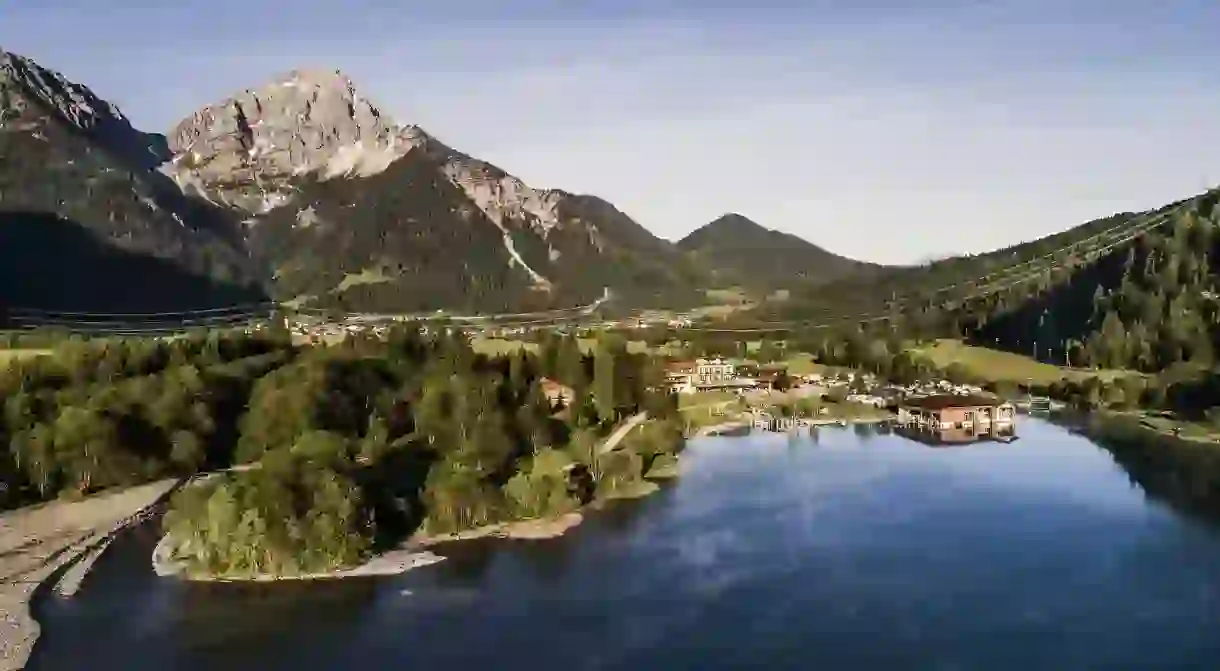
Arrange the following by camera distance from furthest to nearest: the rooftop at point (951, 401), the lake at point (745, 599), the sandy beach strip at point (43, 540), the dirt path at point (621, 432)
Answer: the rooftop at point (951, 401) → the dirt path at point (621, 432) → the sandy beach strip at point (43, 540) → the lake at point (745, 599)

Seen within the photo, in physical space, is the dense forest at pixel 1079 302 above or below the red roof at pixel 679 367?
above

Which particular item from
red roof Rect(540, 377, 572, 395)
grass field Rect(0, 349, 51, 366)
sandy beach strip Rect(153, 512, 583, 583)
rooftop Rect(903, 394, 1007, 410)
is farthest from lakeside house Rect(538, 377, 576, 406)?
grass field Rect(0, 349, 51, 366)

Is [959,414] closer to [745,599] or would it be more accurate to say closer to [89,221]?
[745,599]

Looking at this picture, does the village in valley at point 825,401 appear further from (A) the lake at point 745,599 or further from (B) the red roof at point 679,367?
(A) the lake at point 745,599

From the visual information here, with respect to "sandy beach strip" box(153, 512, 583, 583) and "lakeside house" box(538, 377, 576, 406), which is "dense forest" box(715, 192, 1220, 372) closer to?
"lakeside house" box(538, 377, 576, 406)

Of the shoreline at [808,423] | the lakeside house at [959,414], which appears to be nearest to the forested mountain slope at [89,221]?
the shoreline at [808,423]

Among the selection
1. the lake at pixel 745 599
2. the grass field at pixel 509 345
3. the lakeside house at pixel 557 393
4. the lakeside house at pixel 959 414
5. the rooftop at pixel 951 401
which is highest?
the grass field at pixel 509 345

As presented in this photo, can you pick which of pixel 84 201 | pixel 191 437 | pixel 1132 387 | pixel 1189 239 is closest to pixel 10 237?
pixel 84 201
